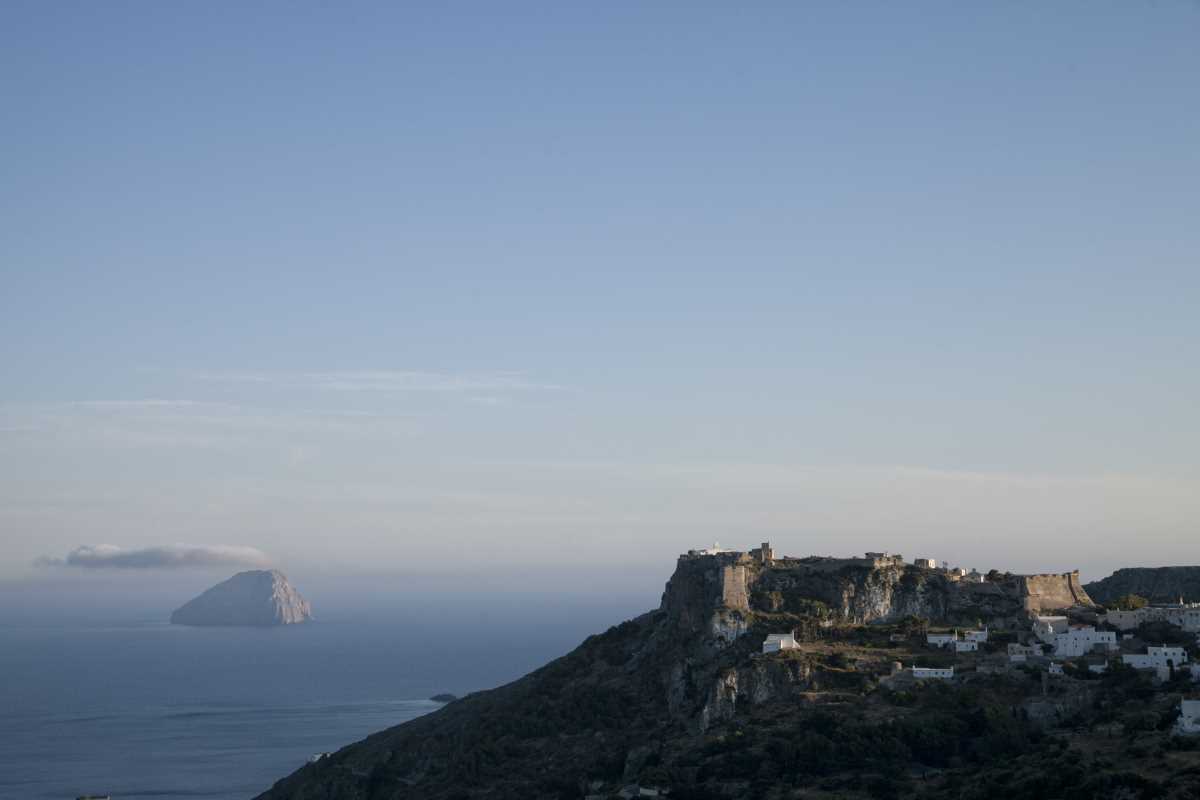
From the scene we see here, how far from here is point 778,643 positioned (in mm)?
65625

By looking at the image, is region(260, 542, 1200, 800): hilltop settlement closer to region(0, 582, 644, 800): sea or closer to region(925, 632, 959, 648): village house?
region(925, 632, 959, 648): village house

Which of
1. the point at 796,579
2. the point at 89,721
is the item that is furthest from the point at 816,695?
the point at 89,721

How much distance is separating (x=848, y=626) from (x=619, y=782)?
48.9 ft

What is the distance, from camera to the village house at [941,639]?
6612 cm

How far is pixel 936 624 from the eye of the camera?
70312mm

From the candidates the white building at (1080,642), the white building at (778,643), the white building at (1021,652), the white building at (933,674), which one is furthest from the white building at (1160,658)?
the white building at (778,643)

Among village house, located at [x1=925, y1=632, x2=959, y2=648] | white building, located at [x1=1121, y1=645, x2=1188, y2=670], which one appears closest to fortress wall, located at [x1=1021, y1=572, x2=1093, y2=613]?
village house, located at [x1=925, y1=632, x2=959, y2=648]

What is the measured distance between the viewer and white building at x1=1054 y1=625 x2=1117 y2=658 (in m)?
63.2

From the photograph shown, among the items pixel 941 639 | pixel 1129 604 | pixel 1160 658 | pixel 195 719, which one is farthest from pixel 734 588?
pixel 195 719

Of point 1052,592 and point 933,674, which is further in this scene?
point 1052,592

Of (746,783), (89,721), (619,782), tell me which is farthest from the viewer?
(89,721)

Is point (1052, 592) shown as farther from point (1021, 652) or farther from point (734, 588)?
point (734, 588)

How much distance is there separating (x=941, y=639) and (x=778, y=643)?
7618 millimetres

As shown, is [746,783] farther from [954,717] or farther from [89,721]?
[89,721]
